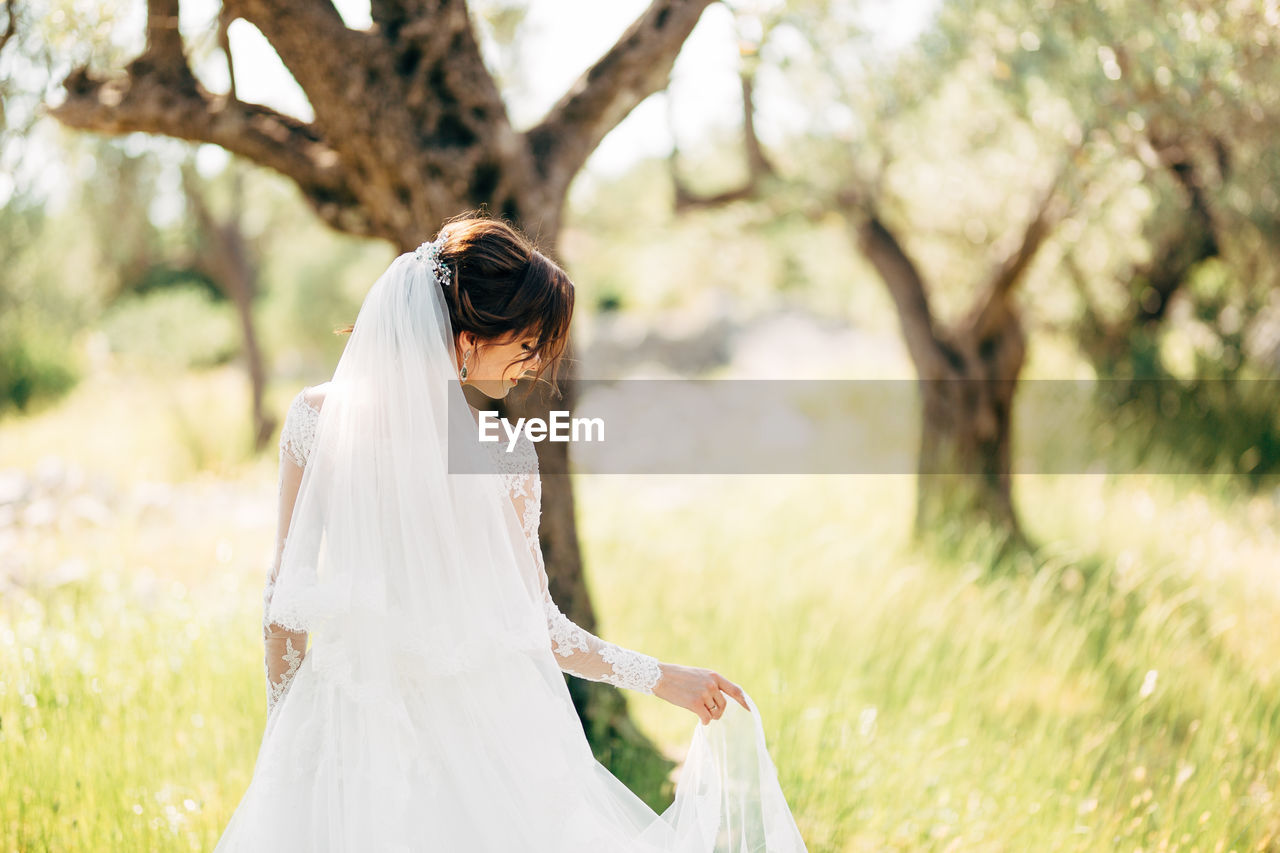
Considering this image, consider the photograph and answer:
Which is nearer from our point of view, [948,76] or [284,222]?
[948,76]

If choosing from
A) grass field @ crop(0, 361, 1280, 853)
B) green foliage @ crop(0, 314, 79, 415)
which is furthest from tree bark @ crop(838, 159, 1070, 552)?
green foliage @ crop(0, 314, 79, 415)

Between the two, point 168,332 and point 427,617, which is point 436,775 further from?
point 168,332

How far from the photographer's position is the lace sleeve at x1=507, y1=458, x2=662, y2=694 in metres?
2.12

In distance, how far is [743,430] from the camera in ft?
38.4

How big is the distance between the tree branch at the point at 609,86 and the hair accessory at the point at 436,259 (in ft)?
4.69

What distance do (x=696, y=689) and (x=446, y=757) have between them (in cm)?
59

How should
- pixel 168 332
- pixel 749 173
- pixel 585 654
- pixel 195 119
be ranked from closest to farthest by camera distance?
1. pixel 585 654
2. pixel 195 119
3. pixel 749 173
4. pixel 168 332

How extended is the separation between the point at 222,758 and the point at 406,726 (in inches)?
66.5

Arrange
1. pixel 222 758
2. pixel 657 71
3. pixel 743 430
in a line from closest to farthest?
pixel 222 758
pixel 657 71
pixel 743 430

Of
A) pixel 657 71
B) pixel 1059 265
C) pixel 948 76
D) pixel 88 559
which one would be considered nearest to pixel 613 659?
pixel 657 71

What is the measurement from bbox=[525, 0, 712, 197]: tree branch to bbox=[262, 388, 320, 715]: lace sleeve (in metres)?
1.74

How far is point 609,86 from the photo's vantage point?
3494mm

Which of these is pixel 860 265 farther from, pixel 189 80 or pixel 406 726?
pixel 406 726

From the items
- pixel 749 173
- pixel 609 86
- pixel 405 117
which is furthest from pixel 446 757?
pixel 749 173
